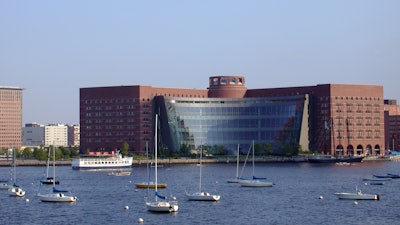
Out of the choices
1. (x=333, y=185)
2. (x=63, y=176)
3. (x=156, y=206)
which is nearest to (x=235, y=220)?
(x=156, y=206)

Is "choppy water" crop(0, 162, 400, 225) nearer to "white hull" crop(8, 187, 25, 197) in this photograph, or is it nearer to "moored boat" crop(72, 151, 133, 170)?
"white hull" crop(8, 187, 25, 197)

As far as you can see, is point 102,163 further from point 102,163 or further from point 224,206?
point 224,206

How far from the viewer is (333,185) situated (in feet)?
418

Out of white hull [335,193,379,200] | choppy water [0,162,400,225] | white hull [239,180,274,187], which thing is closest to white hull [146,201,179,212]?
choppy water [0,162,400,225]

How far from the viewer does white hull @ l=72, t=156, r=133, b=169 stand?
193 meters

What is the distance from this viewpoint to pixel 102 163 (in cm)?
19538

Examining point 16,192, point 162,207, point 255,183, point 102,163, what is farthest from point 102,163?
point 162,207

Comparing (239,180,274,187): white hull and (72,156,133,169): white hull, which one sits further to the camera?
(72,156,133,169): white hull

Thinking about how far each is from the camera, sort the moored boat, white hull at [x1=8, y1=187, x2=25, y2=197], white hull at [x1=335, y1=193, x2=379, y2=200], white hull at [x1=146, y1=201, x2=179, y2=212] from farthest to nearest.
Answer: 1. the moored boat
2. white hull at [x1=8, y1=187, x2=25, y2=197]
3. white hull at [x1=335, y1=193, x2=379, y2=200]
4. white hull at [x1=146, y1=201, x2=179, y2=212]

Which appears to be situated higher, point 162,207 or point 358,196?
point 358,196

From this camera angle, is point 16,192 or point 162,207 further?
point 16,192

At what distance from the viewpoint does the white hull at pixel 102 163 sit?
19312cm

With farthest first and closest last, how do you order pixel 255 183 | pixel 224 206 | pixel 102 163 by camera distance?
pixel 102 163
pixel 255 183
pixel 224 206

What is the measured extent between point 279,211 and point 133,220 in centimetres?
1643
